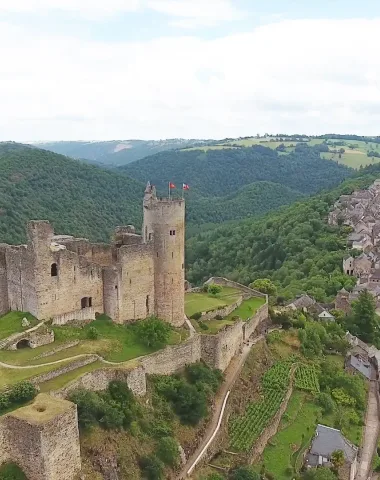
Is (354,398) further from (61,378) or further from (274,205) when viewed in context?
(274,205)

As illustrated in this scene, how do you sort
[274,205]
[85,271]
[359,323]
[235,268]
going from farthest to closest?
[274,205] < [235,268] < [359,323] < [85,271]

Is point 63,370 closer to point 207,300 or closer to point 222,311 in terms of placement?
point 222,311

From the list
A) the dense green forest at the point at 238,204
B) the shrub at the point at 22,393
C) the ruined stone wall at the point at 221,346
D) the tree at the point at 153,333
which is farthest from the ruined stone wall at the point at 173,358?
the dense green forest at the point at 238,204

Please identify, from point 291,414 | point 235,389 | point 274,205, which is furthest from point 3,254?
point 274,205

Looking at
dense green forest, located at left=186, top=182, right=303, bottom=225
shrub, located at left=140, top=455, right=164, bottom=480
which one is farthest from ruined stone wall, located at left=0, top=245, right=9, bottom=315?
dense green forest, located at left=186, top=182, right=303, bottom=225

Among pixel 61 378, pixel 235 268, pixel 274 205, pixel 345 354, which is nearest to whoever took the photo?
pixel 61 378

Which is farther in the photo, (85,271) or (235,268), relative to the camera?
(235,268)

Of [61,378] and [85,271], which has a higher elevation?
[85,271]

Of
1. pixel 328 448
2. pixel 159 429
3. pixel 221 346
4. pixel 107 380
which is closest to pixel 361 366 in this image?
pixel 328 448
